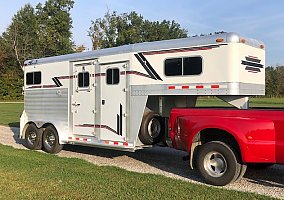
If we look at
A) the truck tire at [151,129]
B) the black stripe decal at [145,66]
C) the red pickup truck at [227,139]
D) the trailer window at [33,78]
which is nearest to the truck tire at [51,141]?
the trailer window at [33,78]

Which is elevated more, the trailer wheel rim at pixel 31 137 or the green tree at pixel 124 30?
the green tree at pixel 124 30

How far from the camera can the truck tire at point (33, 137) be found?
473 inches

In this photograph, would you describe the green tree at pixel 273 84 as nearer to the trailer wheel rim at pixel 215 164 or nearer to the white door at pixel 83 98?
the white door at pixel 83 98

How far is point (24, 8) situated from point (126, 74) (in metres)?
74.4

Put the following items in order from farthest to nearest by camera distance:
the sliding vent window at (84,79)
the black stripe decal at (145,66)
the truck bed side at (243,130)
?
the sliding vent window at (84,79) → the black stripe decal at (145,66) → the truck bed side at (243,130)

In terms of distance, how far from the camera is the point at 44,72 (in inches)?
472

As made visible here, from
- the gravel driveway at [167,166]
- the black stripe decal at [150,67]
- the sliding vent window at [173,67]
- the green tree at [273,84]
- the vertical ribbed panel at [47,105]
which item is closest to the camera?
the gravel driveway at [167,166]

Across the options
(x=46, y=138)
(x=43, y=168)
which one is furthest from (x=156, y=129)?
(x=46, y=138)

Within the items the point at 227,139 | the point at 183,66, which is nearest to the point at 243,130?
the point at 227,139

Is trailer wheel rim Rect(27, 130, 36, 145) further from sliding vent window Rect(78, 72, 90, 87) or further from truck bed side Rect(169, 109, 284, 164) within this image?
truck bed side Rect(169, 109, 284, 164)

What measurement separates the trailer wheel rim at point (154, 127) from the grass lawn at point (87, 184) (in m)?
1.31

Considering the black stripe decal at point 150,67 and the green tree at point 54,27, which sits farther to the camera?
the green tree at point 54,27

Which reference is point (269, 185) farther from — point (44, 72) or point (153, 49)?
point (44, 72)

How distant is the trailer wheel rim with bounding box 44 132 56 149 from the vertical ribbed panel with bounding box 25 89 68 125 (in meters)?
0.43
